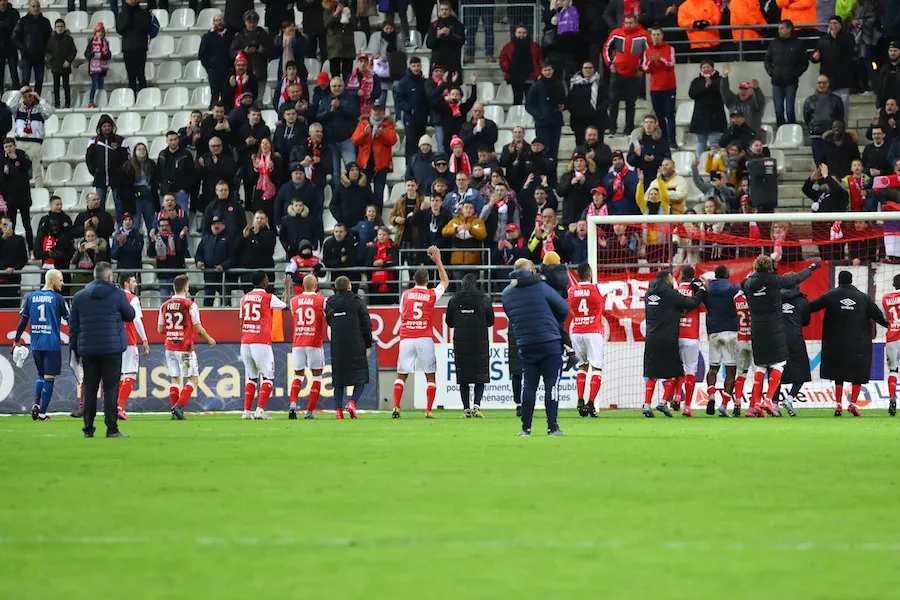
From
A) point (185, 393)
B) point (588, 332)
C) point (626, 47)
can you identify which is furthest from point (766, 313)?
point (185, 393)

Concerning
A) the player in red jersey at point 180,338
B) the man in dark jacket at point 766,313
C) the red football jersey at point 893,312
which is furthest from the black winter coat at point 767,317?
the player in red jersey at point 180,338

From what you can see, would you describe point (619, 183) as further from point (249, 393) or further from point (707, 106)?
point (249, 393)

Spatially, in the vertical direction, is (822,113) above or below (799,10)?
below

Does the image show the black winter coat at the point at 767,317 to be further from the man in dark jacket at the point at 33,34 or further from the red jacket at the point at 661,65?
the man in dark jacket at the point at 33,34

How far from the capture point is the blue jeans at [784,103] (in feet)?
92.2

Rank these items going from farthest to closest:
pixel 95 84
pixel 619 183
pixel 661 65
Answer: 1. pixel 95 84
2. pixel 661 65
3. pixel 619 183

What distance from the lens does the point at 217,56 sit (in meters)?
29.9

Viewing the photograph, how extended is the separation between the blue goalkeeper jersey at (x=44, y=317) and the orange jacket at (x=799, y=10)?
14525mm

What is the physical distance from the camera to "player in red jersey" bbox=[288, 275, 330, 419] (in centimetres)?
2256

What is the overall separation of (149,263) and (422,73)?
6351 millimetres

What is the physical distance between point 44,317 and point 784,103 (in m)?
14.2

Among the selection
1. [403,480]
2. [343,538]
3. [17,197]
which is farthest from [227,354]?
[343,538]

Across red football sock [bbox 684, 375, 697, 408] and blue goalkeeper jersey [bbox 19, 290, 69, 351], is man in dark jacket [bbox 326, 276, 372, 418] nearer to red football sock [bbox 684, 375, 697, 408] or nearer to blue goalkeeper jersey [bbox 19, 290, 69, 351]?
blue goalkeeper jersey [bbox 19, 290, 69, 351]

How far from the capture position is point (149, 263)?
2923cm
